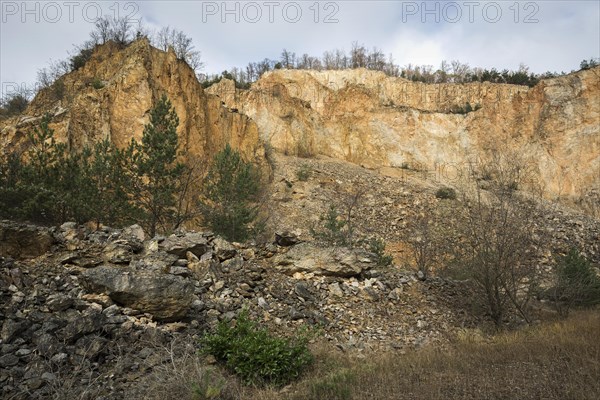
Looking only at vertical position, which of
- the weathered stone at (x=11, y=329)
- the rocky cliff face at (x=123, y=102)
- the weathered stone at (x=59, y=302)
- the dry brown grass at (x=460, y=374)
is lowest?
the dry brown grass at (x=460, y=374)

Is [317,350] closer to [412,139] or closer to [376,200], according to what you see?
[376,200]

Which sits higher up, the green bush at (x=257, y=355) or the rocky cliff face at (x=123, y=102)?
the rocky cliff face at (x=123, y=102)

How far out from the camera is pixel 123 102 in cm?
2314

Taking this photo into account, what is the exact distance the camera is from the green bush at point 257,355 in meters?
Answer: 5.30

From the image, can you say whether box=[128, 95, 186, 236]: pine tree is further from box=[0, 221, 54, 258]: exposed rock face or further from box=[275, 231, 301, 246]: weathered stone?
box=[0, 221, 54, 258]: exposed rock face

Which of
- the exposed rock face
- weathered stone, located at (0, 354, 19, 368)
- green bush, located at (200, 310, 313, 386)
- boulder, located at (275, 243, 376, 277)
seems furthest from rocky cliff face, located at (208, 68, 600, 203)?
weathered stone, located at (0, 354, 19, 368)

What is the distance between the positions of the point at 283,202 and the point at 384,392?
21852 mm

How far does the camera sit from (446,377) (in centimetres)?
509

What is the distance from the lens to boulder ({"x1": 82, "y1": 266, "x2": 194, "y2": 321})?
674cm

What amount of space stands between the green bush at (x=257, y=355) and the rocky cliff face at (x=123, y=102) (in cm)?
1615

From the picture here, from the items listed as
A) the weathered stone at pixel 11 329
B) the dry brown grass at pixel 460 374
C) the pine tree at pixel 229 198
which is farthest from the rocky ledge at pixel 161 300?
the pine tree at pixel 229 198

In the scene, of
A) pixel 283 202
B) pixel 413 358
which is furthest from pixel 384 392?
pixel 283 202

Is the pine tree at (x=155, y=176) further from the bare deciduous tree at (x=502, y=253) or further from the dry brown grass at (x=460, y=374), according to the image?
the bare deciduous tree at (x=502, y=253)

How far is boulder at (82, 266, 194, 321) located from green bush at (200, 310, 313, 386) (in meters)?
1.19
